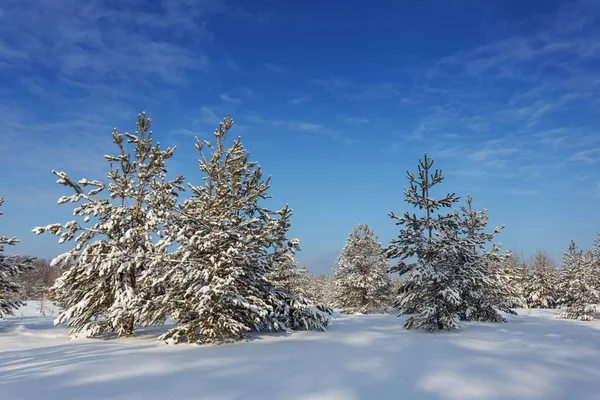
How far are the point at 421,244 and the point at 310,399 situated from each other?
390 inches

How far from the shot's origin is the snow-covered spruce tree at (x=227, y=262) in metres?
10.9

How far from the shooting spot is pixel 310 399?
5.91 metres

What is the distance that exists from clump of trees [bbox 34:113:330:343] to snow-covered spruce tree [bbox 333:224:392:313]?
16.6 metres

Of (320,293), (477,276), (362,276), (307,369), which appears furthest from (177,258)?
(320,293)

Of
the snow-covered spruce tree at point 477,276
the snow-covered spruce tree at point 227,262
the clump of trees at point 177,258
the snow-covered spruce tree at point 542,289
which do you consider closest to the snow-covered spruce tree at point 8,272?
the clump of trees at point 177,258

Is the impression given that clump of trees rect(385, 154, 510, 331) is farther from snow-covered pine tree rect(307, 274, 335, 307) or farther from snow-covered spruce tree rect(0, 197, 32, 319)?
snow-covered spruce tree rect(0, 197, 32, 319)

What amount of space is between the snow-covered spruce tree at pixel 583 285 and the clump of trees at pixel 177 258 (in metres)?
26.6

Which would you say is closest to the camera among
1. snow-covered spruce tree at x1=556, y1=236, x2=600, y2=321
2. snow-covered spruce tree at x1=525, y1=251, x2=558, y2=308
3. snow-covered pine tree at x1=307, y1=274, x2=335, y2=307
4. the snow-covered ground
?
the snow-covered ground

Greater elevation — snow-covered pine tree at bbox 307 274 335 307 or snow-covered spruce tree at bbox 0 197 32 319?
snow-covered spruce tree at bbox 0 197 32 319

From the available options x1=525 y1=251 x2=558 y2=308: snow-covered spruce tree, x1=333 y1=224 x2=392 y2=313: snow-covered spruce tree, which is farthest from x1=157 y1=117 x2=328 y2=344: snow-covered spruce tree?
x1=525 y1=251 x2=558 y2=308: snow-covered spruce tree

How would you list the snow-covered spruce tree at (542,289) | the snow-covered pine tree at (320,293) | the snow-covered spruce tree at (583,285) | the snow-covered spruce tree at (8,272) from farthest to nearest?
1. the snow-covered spruce tree at (542,289)
2. the snow-covered pine tree at (320,293)
3. the snow-covered spruce tree at (583,285)
4. the snow-covered spruce tree at (8,272)

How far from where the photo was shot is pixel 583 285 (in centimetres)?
2912

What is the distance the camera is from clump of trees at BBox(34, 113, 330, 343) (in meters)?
11.1

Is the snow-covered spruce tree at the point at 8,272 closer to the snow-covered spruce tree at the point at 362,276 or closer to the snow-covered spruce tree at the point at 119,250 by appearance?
the snow-covered spruce tree at the point at 119,250
